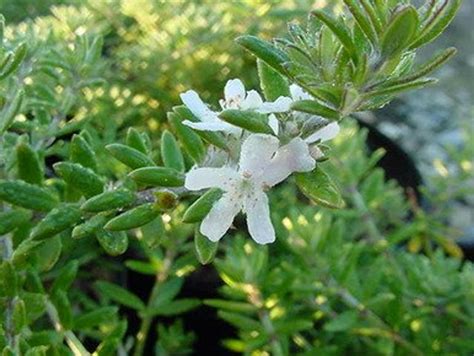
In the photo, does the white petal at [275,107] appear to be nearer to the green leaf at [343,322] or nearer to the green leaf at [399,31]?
the green leaf at [399,31]

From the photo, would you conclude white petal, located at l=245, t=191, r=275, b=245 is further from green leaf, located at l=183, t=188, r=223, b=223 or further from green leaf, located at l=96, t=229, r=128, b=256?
green leaf, located at l=96, t=229, r=128, b=256

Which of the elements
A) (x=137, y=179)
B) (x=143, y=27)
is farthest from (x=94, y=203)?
(x=143, y=27)

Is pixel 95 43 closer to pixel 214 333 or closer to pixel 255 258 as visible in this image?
pixel 255 258

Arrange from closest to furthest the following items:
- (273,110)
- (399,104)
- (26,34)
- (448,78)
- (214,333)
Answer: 1. (273,110)
2. (26,34)
3. (214,333)
4. (399,104)
5. (448,78)

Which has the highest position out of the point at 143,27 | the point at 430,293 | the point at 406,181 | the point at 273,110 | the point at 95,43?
the point at 143,27

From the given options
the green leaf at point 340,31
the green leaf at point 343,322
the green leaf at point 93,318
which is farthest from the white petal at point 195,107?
the green leaf at point 343,322

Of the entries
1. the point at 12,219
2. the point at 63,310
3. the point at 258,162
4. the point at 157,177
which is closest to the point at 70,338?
the point at 63,310
